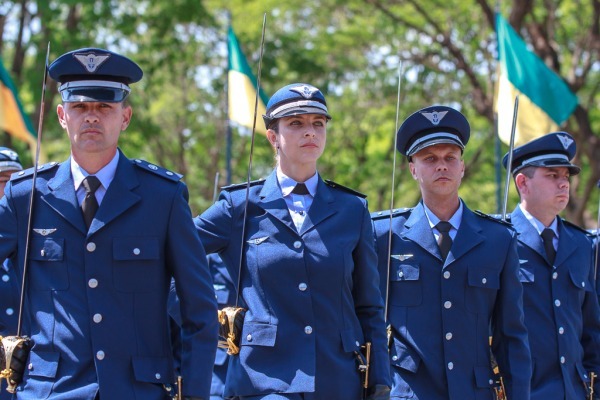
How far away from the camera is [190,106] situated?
2877cm

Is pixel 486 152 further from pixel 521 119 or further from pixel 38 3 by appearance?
pixel 521 119

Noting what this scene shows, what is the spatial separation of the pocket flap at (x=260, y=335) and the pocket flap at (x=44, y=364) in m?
1.17

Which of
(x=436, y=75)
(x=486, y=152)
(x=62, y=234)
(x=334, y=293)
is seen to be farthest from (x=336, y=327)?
(x=486, y=152)

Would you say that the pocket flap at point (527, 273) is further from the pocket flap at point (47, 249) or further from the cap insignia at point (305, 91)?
the pocket flap at point (47, 249)

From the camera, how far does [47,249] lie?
501 centimetres

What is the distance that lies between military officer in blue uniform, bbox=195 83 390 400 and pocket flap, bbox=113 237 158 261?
36.7 inches

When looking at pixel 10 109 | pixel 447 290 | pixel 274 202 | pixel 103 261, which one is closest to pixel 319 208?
pixel 274 202

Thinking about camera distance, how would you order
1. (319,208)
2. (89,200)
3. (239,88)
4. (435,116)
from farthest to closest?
1. (239,88)
2. (435,116)
3. (319,208)
4. (89,200)

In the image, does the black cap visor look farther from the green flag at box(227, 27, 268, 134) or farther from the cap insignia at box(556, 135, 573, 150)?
the green flag at box(227, 27, 268, 134)

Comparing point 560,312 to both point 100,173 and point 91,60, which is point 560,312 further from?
point 91,60

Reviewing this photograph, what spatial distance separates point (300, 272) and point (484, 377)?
1.32 meters

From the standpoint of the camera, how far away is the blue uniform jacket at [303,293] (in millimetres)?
5820

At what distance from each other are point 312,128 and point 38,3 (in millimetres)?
14688

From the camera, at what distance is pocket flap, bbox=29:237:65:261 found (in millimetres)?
5004
